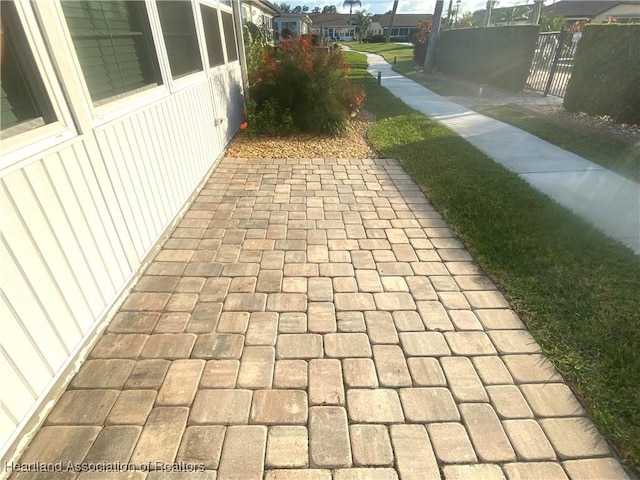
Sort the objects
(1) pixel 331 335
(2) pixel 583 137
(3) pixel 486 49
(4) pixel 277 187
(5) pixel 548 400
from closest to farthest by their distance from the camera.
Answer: (5) pixel 548 400
(1) pixel 331 335
(4) pixel 277 187
(2) pixel 583 137
(3) pixel 486 49

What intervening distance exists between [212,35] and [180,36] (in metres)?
1.48

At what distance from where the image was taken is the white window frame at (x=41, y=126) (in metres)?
1.77

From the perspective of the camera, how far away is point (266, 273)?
308 cm

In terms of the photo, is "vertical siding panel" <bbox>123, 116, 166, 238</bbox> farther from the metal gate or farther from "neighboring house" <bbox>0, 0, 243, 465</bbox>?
the metal gate

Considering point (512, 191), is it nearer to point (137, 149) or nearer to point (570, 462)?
point (570, 462)

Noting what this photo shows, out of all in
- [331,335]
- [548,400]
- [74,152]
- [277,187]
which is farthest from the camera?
[277,187]

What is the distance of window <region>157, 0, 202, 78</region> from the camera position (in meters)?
4.15

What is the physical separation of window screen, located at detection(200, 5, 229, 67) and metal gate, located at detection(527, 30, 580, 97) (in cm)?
1045

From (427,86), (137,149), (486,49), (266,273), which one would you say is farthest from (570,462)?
(486,49)

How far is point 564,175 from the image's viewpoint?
4996 millimetres

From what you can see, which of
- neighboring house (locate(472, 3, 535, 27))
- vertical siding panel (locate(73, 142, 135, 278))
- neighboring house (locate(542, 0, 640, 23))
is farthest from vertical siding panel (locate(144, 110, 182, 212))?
neighboring house (locate(542, 0, 640, 23))

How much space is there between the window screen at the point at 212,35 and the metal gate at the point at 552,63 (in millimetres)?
10445

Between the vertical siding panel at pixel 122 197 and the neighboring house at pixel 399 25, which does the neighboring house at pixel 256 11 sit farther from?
the neighboring house at pixel 399 25

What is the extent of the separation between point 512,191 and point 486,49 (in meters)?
13.2
